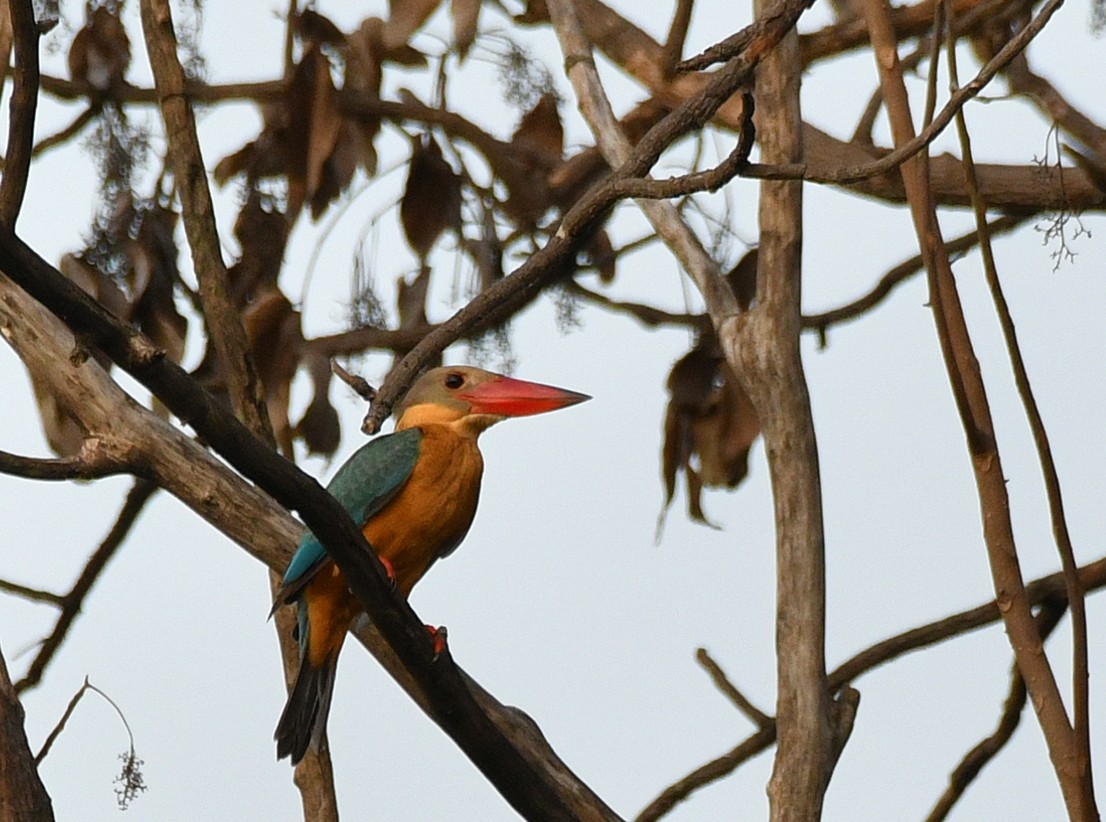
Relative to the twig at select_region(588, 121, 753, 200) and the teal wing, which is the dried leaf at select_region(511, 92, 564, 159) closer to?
the teal wing

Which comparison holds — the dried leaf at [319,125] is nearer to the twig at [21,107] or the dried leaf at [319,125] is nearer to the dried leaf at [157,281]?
the dried leaf at [157,281]

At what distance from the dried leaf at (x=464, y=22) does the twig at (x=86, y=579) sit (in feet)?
4.62

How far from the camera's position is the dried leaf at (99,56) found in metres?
4.64

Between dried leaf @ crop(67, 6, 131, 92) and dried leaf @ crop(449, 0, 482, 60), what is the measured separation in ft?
3.90

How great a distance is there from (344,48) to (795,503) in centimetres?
199

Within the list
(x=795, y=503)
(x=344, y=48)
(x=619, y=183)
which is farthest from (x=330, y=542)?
(x=344, y=48)

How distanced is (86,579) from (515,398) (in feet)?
4.25

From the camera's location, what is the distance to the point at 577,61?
13.1ft

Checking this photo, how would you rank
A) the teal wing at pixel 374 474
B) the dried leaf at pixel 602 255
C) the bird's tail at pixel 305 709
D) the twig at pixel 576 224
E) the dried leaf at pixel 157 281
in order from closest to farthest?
the twig at pixel 576 224, the bird's tail at pixel 305 709, the teal wing at pixel 374 474, the dried leaf at pixel 157 281, the dried leaf at pixel 602 255

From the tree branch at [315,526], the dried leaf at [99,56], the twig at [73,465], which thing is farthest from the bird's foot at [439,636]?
the dried leaf at [99,56]

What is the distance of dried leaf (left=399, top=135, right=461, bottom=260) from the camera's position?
4.46m

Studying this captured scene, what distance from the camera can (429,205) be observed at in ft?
14.7

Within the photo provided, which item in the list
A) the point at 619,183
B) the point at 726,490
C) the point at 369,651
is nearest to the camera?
the point at 619,183

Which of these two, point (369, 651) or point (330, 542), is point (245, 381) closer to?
point (369, 651)
